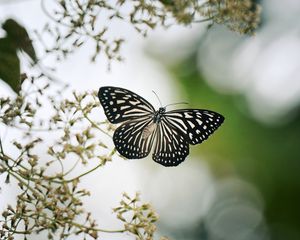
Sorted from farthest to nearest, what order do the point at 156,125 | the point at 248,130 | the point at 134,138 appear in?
the point at 248,130, the point at 156,125, the point at 134,138

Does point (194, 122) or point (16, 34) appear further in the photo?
point (194, 122)

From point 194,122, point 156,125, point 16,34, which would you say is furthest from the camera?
point 156,125

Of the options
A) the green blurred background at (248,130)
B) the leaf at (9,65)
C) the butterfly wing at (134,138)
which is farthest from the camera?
the green blurred background at (248,130)

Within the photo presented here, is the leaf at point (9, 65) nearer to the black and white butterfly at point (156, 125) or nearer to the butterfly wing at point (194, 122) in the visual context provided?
the black and white butterfly at point (156, 125)

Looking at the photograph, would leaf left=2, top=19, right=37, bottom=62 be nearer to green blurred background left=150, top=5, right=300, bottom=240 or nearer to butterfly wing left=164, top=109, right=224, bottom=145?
butterfly wing left=164, top=109, right=224, bottom=145

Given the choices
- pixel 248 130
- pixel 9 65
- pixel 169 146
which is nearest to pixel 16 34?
pixel 9 65

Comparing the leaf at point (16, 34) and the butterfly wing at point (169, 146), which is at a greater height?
the butterfly wing at point (169, 146)

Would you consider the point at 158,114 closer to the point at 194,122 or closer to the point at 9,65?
the point at 194,122

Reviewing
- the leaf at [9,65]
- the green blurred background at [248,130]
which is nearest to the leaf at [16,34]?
the leaf at [9,65]
